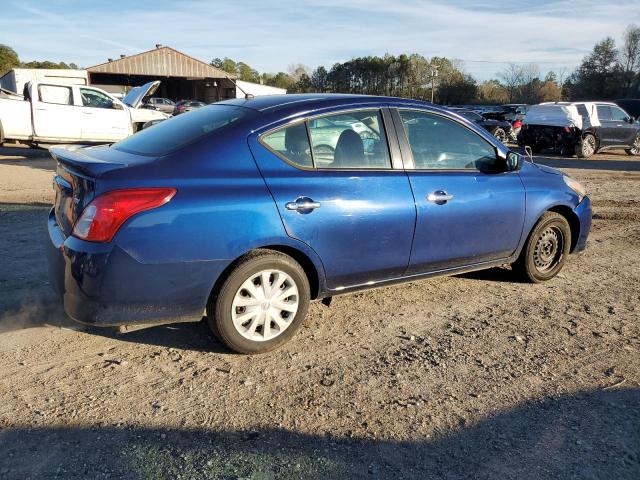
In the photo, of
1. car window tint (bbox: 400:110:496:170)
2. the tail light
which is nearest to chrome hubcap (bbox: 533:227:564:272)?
car window tint (bbox: 400:110:496:170)

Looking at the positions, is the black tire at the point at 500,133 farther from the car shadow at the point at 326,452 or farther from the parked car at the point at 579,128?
the car shadow at the point at 326,452

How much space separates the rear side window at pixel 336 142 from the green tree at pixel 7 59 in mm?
74933

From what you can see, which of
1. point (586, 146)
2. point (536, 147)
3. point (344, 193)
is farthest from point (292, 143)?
point (536, 147)

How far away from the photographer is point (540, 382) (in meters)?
3.33

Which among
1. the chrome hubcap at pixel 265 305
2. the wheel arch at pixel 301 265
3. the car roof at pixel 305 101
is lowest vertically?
the chrome hubcap at pixel 265 305

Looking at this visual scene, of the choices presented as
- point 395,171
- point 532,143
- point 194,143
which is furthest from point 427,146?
point 532,143

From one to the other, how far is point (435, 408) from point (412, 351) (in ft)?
2.28

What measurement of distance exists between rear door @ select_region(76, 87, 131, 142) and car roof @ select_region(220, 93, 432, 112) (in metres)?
11.5

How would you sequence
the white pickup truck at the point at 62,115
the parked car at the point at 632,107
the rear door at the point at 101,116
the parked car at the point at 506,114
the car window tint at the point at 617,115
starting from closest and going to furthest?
the white pickup truck at the point at 62,115
the rear door at the point at 101,116
the car window tint at the point at 617,115
the parked car at the point at 632,107
the parked car at the point at 506,114

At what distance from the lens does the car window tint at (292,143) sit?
11.8 feet

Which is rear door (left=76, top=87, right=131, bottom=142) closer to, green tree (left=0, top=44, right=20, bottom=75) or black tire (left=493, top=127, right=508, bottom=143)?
black tire (left=493, top=127, right=508, bottom=143)

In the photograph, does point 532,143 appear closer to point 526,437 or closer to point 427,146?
point 427,146

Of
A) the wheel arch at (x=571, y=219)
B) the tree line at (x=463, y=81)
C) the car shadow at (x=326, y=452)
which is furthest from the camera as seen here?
the tree line at (x=463, y=81)

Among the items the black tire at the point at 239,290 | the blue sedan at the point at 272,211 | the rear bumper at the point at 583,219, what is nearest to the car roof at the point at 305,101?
the blue sedan at the point at 272,211
